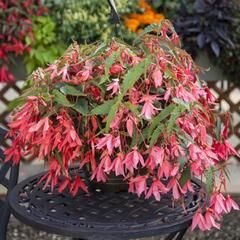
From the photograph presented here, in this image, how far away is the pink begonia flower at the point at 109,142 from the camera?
5.60 feet

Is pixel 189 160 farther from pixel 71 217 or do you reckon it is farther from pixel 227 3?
pixel 227 3

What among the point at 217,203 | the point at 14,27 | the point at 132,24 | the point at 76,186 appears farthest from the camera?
the point at 132,24

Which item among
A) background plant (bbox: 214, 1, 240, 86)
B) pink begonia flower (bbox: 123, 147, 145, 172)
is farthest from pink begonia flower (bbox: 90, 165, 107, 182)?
background plant (bbox: 214, 1, 240, 86)

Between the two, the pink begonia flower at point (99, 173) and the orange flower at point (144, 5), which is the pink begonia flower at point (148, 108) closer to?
the pink begonia flower at point (99, 173)

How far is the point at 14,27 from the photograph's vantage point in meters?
4.09

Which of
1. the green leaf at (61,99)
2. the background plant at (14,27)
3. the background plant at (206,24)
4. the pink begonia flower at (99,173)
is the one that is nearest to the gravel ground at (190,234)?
the background plant at (14,27)

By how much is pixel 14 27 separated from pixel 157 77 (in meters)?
2.51

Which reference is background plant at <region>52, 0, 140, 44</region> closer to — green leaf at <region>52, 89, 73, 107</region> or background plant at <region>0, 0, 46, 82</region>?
background plant at <region>0, 0, 46, 82</region>

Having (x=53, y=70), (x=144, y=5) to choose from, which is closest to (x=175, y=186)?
(x=53, y=70)

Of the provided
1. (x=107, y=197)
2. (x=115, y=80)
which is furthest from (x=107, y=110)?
(x=107, y=197)

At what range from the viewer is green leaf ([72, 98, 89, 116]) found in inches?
70.6

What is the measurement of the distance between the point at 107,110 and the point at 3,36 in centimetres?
254

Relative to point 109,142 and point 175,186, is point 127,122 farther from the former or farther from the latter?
point 175,186

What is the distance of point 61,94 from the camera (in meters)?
1.80
